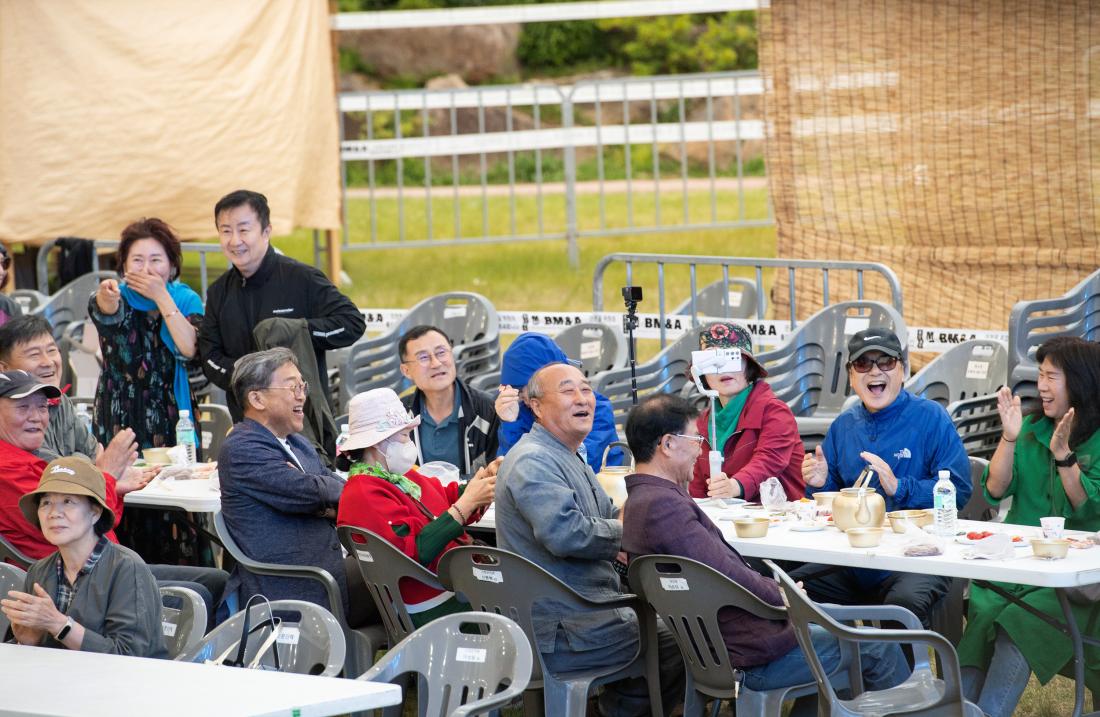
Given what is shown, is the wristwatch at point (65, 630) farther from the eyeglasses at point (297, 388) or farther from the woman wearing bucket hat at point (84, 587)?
the eyeglasses at point (297, 388)

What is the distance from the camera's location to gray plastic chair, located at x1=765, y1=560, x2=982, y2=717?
14.3 feet

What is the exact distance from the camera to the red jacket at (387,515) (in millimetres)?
5469

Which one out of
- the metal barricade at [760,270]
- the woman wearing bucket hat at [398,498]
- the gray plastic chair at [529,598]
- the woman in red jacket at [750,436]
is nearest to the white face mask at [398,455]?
the woman wearing bucket hat at [398,498]

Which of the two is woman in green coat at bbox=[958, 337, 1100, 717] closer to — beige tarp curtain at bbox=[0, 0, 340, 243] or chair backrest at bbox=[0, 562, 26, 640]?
chair backrest at bbox=[0, 562, 26, 640]

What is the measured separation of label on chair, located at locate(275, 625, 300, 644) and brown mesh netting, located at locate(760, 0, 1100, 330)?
6.08 metres

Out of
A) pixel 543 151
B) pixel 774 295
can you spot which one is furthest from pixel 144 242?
pixel 543 151

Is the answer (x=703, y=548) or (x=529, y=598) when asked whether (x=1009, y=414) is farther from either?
(x=529, y=598)

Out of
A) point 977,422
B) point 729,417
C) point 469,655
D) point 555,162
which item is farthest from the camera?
point 555,162

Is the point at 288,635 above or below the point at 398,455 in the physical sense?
below

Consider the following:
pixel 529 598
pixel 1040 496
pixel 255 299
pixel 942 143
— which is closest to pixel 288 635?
pixel 529 598

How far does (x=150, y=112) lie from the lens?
40.4 feet

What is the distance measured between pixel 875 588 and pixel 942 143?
5.30 metres

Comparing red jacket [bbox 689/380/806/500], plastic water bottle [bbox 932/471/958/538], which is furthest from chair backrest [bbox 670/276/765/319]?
plastic water bottle [bbox 932/471/958/538]

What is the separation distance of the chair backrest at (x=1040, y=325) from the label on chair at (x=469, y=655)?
354 cm
